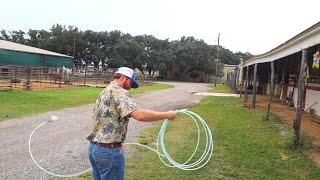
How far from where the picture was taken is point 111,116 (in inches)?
138

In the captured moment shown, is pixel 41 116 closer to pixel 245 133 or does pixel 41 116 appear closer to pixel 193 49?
pixel 245 133

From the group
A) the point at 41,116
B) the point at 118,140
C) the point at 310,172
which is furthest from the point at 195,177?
the point at 41,116

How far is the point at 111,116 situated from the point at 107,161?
0.42m

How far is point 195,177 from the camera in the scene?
6.05 metres

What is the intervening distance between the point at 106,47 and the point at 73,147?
196ft

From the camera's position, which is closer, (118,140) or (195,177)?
(118,140)

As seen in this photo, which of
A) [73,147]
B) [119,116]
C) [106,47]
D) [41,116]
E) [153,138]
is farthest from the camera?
[106,47]

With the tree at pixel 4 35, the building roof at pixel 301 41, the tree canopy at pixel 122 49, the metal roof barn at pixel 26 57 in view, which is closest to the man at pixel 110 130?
the building roof at pixel 301 41

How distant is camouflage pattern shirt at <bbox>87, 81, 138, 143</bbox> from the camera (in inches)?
136

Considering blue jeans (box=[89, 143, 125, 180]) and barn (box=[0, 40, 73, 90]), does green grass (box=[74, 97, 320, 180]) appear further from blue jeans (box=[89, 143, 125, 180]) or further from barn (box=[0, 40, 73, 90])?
barn (box=[0, 40, 73, 90])

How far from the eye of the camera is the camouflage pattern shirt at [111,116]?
11.3ft

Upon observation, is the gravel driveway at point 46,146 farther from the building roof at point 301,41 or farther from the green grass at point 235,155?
the building roof at point 301,41

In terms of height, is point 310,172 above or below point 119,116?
below

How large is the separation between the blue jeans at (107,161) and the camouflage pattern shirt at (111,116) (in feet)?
0.27
